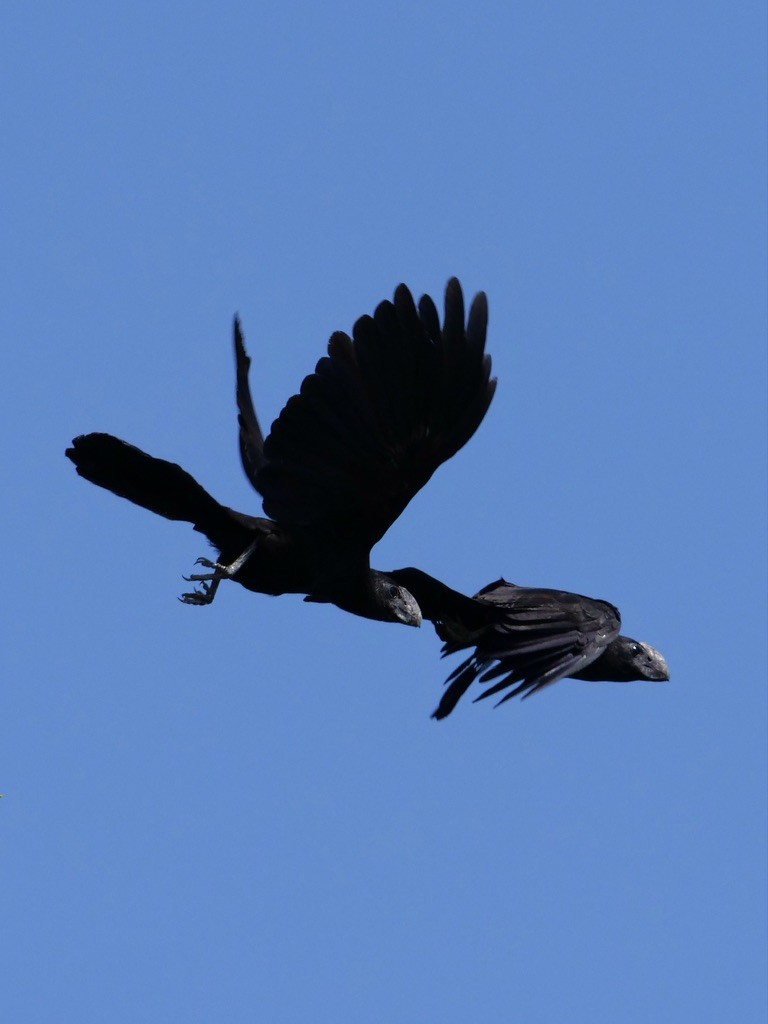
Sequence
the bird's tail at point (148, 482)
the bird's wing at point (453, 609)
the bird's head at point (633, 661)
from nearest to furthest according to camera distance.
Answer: the bird's tail at point (148, 482) < the bird's wing at point (453, 609) < the bird's head at point (633, 661)

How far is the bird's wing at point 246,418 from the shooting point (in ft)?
34.1

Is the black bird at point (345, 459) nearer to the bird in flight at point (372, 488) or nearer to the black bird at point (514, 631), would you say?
the bird in flight at point (372, 488)

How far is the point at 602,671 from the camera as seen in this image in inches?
422

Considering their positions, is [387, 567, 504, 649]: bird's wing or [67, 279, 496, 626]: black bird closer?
[67, 279, 496, 626]: black bird

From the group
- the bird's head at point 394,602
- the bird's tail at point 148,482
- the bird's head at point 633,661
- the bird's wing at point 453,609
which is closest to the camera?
the bird's tail at point 148,482

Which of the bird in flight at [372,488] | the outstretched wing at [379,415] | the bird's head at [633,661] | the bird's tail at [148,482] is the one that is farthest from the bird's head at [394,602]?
the bird's head at [633,661]

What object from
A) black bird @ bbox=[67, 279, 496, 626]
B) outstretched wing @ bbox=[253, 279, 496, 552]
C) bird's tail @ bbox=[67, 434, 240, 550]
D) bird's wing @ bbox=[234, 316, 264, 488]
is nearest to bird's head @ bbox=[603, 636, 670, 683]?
black bird @ bbox=[67, 279, 496, 626]

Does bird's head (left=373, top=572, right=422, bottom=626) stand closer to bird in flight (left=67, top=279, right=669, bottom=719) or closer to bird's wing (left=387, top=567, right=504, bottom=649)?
bird in flight (left=67, top=279, right=669, bottom=719)

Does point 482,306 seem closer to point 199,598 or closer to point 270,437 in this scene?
point 270,437

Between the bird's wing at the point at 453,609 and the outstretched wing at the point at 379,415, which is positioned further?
the bird's wing at the point at 453,609

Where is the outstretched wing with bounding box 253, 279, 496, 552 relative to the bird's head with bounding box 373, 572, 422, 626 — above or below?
above

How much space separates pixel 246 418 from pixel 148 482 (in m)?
1.44

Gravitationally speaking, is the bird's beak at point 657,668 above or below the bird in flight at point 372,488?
above

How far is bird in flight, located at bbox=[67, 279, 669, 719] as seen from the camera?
29.9ft
